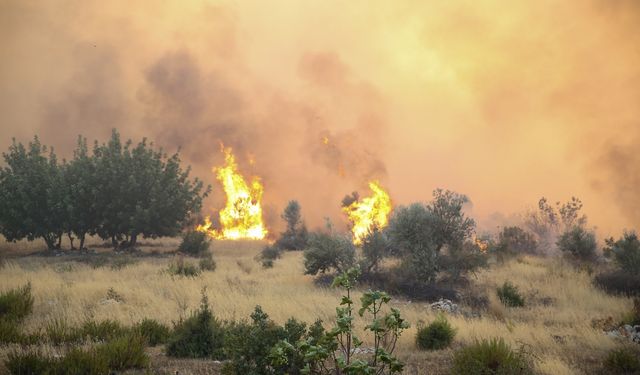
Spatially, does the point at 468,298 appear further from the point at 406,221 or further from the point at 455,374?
the point at 455,374

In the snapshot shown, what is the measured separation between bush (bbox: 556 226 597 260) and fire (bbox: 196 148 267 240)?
126 ft

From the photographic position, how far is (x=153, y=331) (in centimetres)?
1070

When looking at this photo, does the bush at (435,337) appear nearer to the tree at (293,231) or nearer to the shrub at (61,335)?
the shrub at (61,335)

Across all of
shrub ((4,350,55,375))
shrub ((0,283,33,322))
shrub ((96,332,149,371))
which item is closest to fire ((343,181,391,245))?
shrub ((0,283,33,322))

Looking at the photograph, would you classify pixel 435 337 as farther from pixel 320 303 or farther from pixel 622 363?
pixel 320 303

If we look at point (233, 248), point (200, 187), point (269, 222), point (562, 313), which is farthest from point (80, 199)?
point (269, 222)

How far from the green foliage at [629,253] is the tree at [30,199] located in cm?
3394

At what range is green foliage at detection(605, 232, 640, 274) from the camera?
824 inches

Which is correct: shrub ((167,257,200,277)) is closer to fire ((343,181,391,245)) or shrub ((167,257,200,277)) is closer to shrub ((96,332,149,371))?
shrub ((96,332,149,371))

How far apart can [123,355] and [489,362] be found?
20.1 feet

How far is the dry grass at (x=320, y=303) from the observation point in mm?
10414

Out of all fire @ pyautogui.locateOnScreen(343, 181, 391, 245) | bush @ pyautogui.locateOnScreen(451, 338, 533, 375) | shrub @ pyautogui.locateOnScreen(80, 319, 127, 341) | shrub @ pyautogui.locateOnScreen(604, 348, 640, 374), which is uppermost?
fire @ pyautogui.locateOnScreen(343, 181, 391, 245)

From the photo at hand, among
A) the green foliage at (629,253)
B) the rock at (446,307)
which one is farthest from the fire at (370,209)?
the rock at (446,307)

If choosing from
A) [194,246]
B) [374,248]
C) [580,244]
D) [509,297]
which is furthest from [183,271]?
[580,244]
